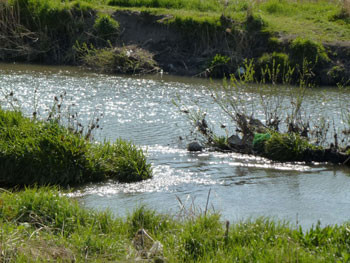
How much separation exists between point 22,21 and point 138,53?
245 inches

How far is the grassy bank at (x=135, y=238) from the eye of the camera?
5.62 m

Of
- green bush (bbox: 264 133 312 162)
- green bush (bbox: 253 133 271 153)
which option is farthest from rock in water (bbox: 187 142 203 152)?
green bush (bbox: 264 133 312 162)

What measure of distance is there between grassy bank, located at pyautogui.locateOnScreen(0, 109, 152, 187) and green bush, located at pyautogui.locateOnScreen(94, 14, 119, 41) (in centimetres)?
1569

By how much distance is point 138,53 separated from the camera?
24297mm

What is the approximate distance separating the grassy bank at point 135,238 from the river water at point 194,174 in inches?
18.6

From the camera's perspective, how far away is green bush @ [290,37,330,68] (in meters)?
22.0

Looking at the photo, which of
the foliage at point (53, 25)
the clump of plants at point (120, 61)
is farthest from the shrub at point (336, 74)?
the foliage at point (53, 25)

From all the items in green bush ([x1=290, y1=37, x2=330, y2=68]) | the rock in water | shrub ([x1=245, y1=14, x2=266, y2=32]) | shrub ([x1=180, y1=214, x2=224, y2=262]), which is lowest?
the rock in water

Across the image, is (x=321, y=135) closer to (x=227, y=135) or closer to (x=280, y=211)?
(x=227, y=135)

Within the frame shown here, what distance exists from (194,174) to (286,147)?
2214mm

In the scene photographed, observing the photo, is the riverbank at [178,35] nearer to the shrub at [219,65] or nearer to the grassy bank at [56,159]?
the shrub at [219,65]

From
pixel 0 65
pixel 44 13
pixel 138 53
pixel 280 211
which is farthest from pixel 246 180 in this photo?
pixel 44 13

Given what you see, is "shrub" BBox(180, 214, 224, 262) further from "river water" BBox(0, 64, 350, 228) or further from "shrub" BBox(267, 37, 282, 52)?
"shrub" BBox(267, 37, 282, 52)

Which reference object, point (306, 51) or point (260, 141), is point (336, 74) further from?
point (260, 141)
